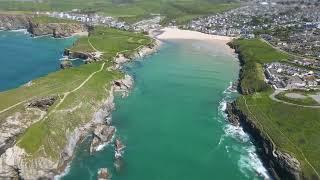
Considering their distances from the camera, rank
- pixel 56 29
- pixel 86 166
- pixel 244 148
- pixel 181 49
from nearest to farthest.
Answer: pixel 86 166
pixel 244 148
pixel 181 49
pixel 56 29

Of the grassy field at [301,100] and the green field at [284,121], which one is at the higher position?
the grassy field at [301,100]

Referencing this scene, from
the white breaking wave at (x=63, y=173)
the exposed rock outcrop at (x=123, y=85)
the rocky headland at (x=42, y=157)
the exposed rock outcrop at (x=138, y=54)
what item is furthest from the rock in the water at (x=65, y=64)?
the white breaking wave at (x=63, y=173)

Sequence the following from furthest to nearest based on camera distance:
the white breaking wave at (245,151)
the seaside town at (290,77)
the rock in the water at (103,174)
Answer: the seaside town at (290,77) → the white breaking wave at (245,151) → the rock in the water at (103,174)

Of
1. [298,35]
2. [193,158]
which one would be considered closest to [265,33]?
[298,35]

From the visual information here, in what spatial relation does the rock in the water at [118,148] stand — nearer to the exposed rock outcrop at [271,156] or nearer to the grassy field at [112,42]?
the exposed rock outcrop at [271,156]

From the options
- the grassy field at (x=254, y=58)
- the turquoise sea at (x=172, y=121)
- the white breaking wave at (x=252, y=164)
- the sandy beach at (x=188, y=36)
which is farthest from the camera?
the sandy beach at (x=188, y=36)

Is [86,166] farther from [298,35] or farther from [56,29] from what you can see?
[56,29]
